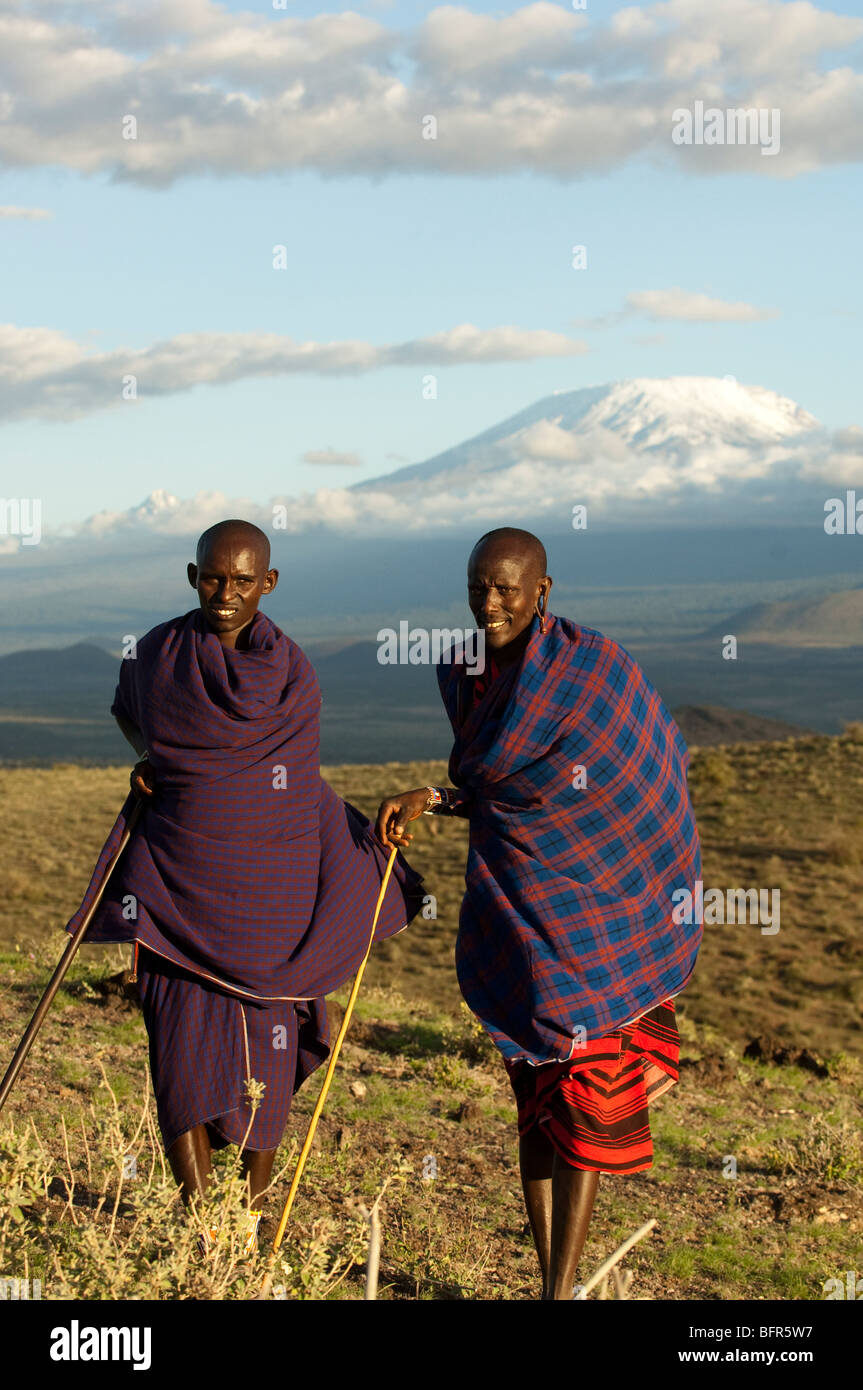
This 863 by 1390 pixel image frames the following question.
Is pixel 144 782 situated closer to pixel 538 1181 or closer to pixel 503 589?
pixel 503 589

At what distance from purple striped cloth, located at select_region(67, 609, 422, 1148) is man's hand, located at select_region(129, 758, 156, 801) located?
50 millimetres

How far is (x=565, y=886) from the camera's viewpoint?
432 cm

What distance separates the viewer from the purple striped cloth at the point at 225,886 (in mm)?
4367

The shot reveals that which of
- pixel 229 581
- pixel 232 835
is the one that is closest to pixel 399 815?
pixel 232 835

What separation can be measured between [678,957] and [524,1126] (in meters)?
0.72

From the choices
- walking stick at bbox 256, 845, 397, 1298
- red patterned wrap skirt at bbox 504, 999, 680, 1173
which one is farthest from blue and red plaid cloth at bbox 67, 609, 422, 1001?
red patterned wrap skirt at bbox 504, 999, 680, 1173

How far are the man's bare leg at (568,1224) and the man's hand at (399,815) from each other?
3.79ft

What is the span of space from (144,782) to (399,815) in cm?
83

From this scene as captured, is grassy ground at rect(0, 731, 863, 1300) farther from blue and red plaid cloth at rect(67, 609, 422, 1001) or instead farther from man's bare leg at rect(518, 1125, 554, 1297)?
blue and red plaid cloth at rect(67, 609, 422, 1001)

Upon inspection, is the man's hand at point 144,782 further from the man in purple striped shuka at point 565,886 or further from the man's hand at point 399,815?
the man in purple striped shuka at point 565,886

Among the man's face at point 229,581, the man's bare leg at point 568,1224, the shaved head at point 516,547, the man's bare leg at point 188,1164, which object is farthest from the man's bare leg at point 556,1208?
the man's face at point 229,581

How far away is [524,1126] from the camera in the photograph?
4.41 metres

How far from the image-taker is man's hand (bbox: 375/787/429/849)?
4633 millimetres
